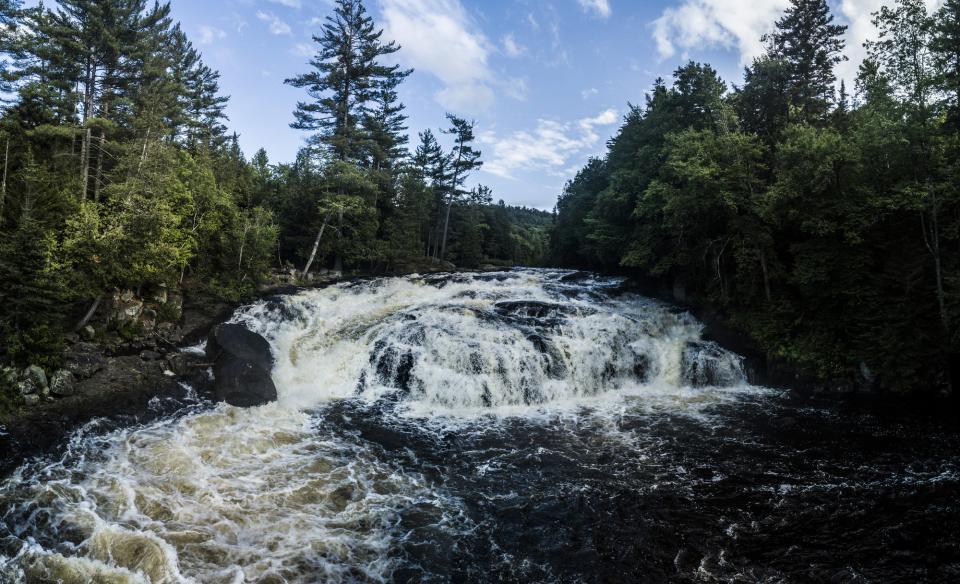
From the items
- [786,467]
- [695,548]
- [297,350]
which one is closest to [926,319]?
[786,467]

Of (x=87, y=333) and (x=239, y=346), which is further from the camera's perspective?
(x=239, y=346)

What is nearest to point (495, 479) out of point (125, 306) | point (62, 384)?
point (62, 384)

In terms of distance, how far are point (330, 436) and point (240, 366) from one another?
4819mm

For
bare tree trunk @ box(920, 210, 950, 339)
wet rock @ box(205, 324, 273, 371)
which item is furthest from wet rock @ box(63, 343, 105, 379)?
bare tree trunk @ box(920, 210, 950, 339)

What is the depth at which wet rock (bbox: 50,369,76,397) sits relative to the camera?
1152 centimetres

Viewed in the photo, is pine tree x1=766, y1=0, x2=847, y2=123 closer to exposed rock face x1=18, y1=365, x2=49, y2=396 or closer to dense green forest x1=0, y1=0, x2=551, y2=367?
dense green forest x1=0, y1=0, x2=551, y2=367

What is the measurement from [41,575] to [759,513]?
36.9 feet

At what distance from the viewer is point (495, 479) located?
946cm

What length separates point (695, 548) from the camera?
707cm

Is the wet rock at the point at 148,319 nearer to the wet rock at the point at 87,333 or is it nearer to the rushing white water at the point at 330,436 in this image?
the wet rock at the point at 87,333

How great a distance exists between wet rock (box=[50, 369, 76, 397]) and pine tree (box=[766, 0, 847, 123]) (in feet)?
113

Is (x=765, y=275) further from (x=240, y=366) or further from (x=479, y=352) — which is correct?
(x=240, y=366)

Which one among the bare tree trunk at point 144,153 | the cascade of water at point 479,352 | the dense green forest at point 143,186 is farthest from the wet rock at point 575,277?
the bare tree trunk at point 144,153

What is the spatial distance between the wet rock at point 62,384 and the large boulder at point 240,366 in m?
3.35
